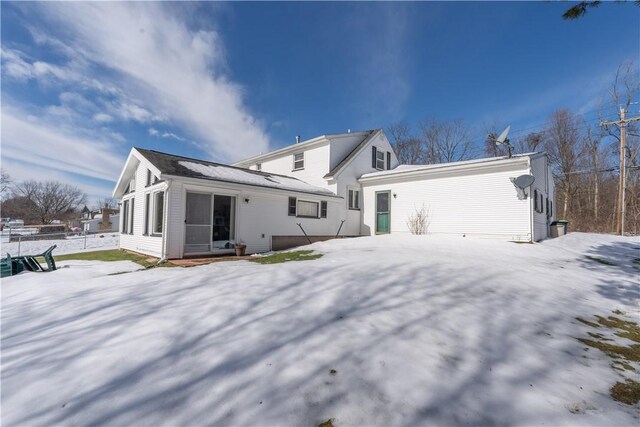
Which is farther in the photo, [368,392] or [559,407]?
[368,392]

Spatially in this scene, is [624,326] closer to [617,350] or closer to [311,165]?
[617,350]

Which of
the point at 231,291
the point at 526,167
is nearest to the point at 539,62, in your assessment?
the point at 526,167

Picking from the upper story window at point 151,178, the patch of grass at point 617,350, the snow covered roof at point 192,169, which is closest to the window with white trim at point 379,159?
the snow covered roof at point 192,169

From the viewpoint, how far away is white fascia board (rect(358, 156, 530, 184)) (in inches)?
418

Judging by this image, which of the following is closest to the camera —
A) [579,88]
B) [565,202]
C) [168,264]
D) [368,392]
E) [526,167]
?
[368,392]

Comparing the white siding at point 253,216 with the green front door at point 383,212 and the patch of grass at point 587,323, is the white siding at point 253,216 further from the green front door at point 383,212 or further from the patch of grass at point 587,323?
the patch of grass at point 587,323

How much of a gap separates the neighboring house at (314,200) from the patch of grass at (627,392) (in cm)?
953

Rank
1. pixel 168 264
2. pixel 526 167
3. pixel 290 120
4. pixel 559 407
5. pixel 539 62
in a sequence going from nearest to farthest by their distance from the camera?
pixel 559 407 → pixel 168 264 → pixel 526 167 → pixel 539 62 → pixel 290 120

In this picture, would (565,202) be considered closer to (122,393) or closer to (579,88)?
(579,88)

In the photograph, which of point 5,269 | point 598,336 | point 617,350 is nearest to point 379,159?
point 598,336

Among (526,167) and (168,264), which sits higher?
(526,167)

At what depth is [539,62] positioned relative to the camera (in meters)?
11.7

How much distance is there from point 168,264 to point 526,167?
13193 mm

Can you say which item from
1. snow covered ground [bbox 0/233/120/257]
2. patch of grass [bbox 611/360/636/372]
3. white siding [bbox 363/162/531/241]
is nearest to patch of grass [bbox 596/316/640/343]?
patch of grass [bbox 611/360/636/372]
